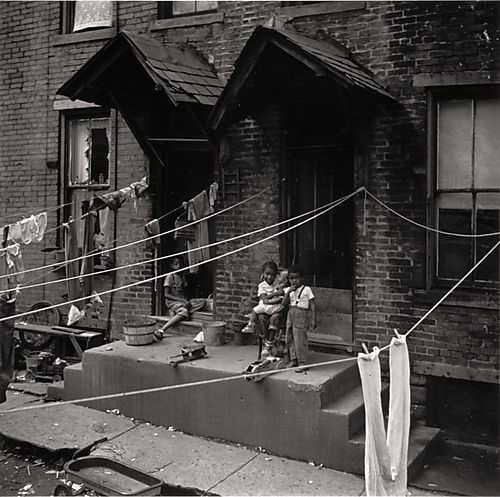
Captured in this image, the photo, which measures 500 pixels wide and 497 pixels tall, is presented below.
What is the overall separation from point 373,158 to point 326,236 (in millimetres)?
1257

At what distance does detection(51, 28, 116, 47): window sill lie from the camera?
9742 mm

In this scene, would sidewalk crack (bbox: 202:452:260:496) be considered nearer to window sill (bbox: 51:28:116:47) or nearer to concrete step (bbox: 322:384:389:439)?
concrete step (bbox: 322:384:389:439)

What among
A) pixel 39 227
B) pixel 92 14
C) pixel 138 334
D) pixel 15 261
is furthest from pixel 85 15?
pixel 138 334

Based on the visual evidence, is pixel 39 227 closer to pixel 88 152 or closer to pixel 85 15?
pixel 88 152

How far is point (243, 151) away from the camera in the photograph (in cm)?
853

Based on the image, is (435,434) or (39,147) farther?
(39,147)

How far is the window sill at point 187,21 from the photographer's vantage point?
873 cm

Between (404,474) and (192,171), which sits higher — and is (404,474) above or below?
below

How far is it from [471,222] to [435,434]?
8.07 feet

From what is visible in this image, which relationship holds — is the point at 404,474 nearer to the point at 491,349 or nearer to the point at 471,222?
the point at 491,349

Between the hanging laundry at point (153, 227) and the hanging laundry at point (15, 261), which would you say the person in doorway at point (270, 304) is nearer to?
the hanging laundry at point (153, 227)

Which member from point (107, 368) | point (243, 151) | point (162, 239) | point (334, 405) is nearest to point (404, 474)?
point (334, 405)

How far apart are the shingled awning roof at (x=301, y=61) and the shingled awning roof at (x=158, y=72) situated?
1.74ft

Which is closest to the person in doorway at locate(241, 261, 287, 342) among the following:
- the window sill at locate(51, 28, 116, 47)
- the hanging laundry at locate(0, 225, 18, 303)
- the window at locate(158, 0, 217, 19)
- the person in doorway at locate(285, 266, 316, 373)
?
the person in doorway at locate(285, 266, 316, 373)
